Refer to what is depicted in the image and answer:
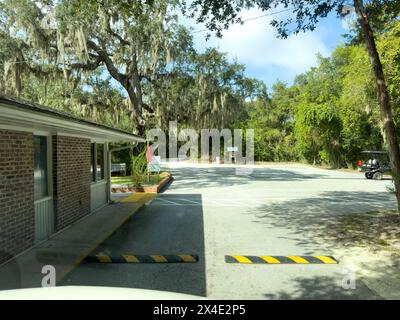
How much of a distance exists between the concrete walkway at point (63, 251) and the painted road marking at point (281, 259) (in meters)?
2.59

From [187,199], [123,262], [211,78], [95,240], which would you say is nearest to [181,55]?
[211,78]

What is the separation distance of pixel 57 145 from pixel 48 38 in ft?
45.4

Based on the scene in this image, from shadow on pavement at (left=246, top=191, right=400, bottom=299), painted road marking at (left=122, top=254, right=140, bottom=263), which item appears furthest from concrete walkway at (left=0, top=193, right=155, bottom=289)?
shadow on pavement at (left=246, top=191, right=400, bottom=299)

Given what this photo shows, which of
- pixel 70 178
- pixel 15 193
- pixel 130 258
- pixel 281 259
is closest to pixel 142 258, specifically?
pixel 130 258

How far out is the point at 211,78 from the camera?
26734 millimetres

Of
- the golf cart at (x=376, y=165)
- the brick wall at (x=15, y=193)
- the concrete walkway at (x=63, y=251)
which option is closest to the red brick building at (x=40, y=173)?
the brick wall at (x=15, y=193)

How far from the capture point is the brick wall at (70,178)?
9.18 metres

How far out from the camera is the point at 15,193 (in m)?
7.02

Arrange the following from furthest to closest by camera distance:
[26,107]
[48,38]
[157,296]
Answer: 1. [48,38]
2. [26,107]
3. [157,296]

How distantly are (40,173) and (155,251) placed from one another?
9.95 ft

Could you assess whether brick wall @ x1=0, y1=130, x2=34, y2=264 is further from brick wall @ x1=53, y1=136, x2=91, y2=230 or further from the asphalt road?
brick wall @ x1=53, y1=136, x2=91, y2=230

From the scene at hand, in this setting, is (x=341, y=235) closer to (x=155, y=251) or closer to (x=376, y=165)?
(x=155, y=251)

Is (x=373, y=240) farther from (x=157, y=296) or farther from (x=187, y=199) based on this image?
(x=187, y=199)
